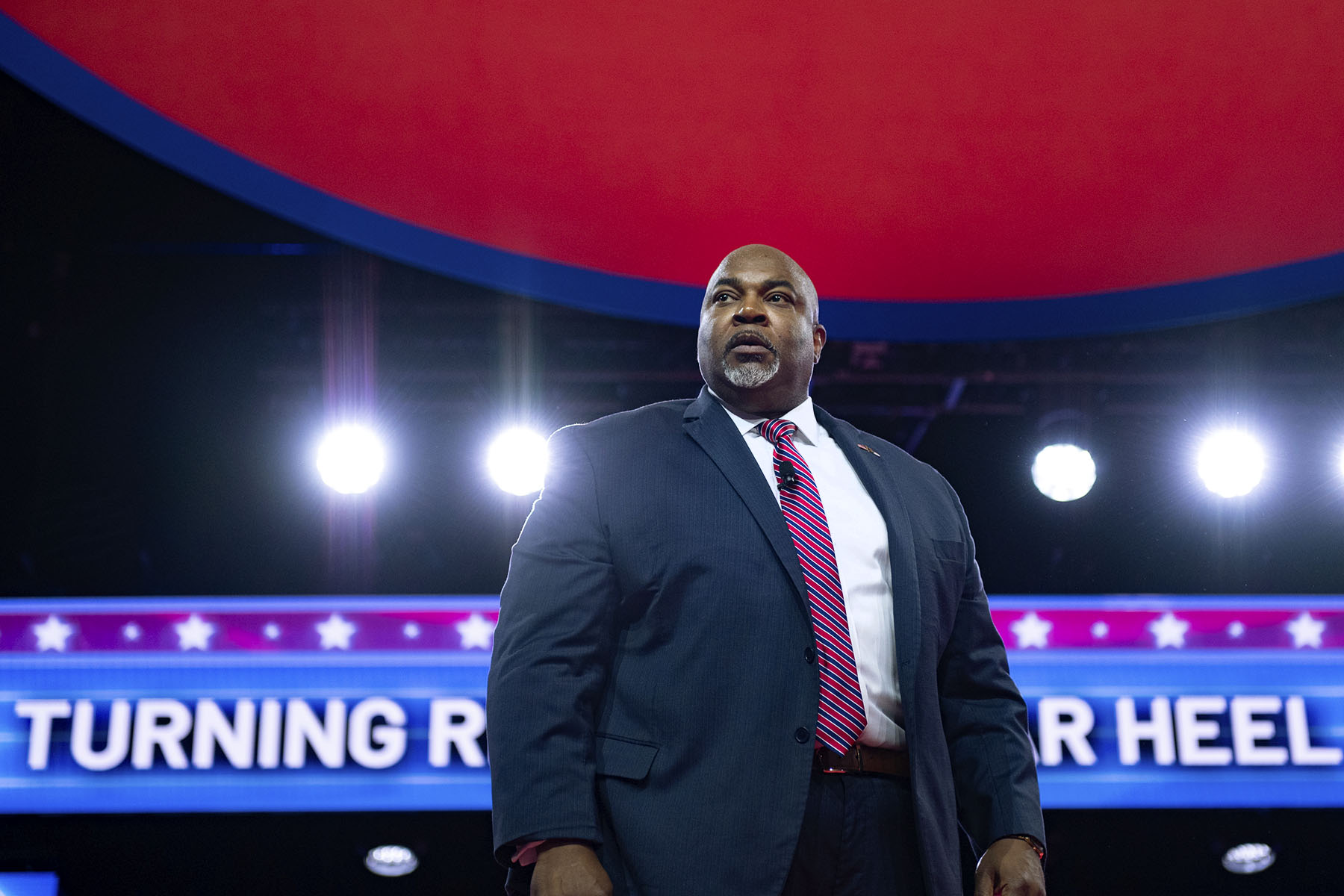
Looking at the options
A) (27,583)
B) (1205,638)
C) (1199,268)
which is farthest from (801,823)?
(27,583)

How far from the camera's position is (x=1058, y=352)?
478cm

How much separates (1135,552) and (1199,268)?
183 cm

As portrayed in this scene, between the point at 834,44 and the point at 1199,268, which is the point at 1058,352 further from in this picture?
the point at 834,44

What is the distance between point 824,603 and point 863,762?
0.74ft

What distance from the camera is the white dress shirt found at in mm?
1603

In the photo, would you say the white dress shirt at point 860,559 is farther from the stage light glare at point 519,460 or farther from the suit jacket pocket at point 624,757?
the stage light glare at point 519,460

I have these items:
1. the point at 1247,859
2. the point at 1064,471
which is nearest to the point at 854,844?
the point at 1064,471

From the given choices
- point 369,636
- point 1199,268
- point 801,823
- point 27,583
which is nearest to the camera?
point 801,823

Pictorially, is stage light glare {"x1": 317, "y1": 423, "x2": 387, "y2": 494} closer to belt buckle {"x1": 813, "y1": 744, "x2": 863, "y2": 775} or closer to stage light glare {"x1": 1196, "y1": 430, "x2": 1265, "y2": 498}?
belt buckle {"x1": 813, "y1": 744, "x2": 863, "y2": 775}

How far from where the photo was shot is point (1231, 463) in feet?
14.8

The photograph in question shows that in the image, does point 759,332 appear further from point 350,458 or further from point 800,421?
point 350,458

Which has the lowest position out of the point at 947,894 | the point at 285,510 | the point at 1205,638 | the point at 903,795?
the point at 947,894

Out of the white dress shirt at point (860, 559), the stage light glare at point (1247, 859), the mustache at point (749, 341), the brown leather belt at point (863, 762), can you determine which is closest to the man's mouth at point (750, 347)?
the mustache at point (749, 341)

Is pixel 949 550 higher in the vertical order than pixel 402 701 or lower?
lower
